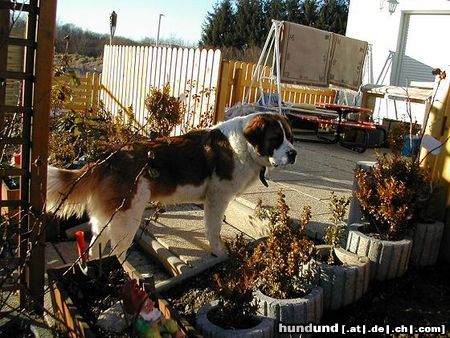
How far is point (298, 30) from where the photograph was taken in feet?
32.0

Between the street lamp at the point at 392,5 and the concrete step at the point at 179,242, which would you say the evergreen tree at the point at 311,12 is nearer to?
the street lamp at the point at 392,5

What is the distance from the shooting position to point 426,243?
12.4 feet

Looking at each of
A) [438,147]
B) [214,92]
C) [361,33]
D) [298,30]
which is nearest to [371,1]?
[361,33]

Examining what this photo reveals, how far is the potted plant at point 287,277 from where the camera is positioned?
2.77 m

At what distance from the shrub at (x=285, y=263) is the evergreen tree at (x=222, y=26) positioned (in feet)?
118

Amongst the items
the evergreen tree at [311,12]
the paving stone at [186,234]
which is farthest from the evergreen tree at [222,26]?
the paving stone at [186,234]

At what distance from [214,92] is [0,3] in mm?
5618

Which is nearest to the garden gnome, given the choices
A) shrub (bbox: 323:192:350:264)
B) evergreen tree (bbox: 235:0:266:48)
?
shrub (bbox: 323:192:350:264)

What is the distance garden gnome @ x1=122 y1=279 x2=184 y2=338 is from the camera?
93.0 inches

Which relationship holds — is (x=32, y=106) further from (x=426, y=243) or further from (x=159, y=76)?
(x=159, y=76)

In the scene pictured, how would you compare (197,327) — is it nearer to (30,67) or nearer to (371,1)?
(30,67)

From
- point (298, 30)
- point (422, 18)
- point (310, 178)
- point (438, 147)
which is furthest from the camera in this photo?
point (422, 18)

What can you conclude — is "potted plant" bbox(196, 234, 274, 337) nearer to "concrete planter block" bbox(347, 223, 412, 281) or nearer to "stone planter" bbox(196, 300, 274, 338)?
"stone planter" bbox(196, 300, 274, 338)

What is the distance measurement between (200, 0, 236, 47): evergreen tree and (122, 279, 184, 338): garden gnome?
120 feet
